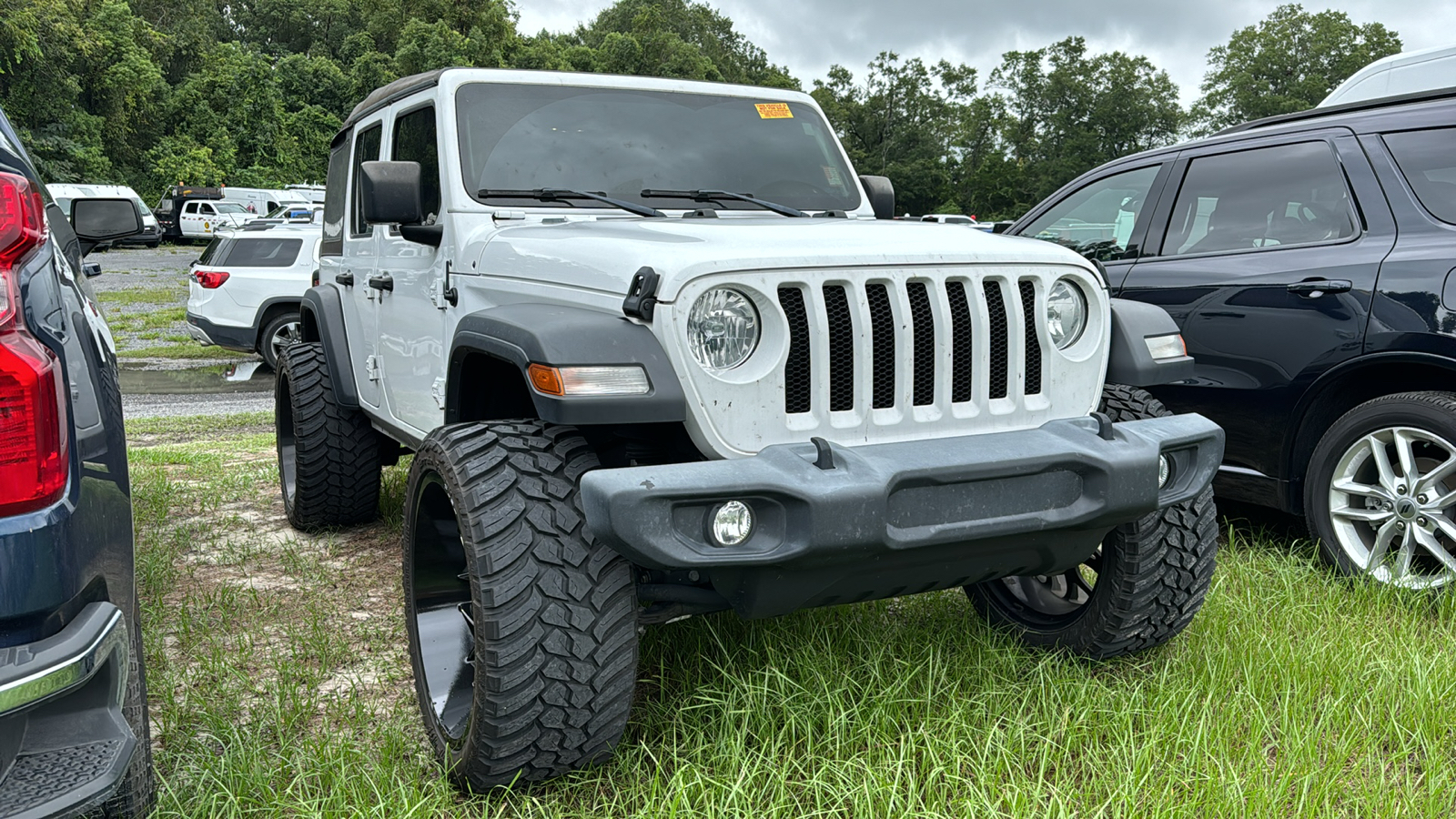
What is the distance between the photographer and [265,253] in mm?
13023

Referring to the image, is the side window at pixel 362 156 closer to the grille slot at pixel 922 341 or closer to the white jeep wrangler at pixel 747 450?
the white jeep wrangler at pixel 747 450

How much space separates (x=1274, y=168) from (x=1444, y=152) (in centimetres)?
66

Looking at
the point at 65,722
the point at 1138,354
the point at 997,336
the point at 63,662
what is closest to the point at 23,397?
the point at 63,662

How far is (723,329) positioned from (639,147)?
1.53 metres

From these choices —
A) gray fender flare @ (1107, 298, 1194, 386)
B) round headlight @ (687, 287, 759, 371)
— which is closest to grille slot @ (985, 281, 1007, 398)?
gray fender flare @ (1107, 298, 1194, 386)

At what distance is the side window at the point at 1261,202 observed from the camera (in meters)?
4.12

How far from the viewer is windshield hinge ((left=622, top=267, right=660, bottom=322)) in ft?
7.70

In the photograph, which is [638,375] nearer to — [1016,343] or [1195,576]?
[1016,343]

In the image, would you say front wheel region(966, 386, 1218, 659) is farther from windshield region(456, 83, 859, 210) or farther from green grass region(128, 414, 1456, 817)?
windshield region(456, 83, 859, 210)

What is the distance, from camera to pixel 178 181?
43.9m

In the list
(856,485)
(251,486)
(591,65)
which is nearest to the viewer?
(856,485)

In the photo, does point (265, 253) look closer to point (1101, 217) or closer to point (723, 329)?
point (1101, 217)


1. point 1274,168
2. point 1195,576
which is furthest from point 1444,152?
point 1195,576

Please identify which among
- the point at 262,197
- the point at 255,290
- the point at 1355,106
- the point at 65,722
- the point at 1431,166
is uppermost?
the point at 1355,106
